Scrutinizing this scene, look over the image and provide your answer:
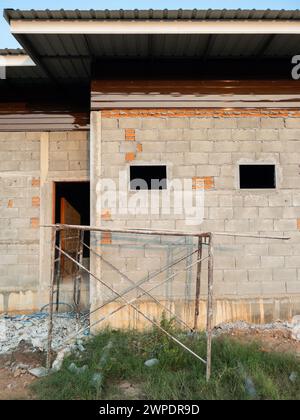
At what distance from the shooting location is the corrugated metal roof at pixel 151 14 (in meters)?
4.53

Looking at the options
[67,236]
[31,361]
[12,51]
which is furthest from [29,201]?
[31,361]

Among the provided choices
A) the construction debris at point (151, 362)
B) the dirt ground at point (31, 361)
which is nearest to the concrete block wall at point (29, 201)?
the dirt ground at point (31, 361)

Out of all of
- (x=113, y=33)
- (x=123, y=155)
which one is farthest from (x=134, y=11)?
(x=123, y=155)

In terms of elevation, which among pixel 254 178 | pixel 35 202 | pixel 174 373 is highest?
pixel 254 178

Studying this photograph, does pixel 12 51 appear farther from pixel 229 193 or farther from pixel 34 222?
pixel 229 193

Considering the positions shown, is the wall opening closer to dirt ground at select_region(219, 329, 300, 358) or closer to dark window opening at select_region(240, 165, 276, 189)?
dark window opening at select_region(240, 165, 276, 189)

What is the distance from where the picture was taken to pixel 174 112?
18.1ft

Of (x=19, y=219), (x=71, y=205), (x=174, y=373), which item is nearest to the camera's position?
(x=174, y=373)

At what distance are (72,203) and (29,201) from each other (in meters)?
1.45

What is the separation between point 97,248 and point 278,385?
3.05 m

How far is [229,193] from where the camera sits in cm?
546

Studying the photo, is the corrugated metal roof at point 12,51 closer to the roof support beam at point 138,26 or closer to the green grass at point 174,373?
the roof support beam at point 138,26

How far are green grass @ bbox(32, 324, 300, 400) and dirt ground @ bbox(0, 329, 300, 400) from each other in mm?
117
